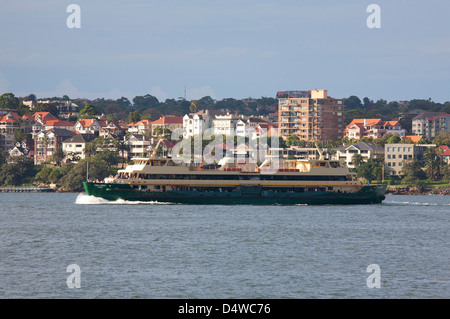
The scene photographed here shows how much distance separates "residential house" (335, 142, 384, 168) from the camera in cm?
15375

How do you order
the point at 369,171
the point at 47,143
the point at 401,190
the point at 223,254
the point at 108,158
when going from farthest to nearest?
the point at 47,143
the point at 108,158
the point at 369,171
the point at 401,190
the point at 223,254

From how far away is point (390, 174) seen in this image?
14825cm

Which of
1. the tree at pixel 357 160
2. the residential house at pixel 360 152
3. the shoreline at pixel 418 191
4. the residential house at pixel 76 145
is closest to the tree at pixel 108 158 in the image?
the residential house at pixel 76 145

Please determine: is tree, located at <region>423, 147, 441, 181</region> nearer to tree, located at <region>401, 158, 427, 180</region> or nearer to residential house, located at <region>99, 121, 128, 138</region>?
tree, located at <region>401, 158, 427, 180</region>

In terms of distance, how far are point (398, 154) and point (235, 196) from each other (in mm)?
81146

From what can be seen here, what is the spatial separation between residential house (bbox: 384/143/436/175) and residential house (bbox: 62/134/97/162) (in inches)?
2565

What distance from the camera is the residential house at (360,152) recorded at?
15375cm

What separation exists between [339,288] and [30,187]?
122471mm

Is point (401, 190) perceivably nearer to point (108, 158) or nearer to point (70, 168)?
point (108, 158)

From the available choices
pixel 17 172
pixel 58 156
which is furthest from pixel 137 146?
pixel 17 172

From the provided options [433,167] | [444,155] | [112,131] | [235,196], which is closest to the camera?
[235,196]

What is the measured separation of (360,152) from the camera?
155m
